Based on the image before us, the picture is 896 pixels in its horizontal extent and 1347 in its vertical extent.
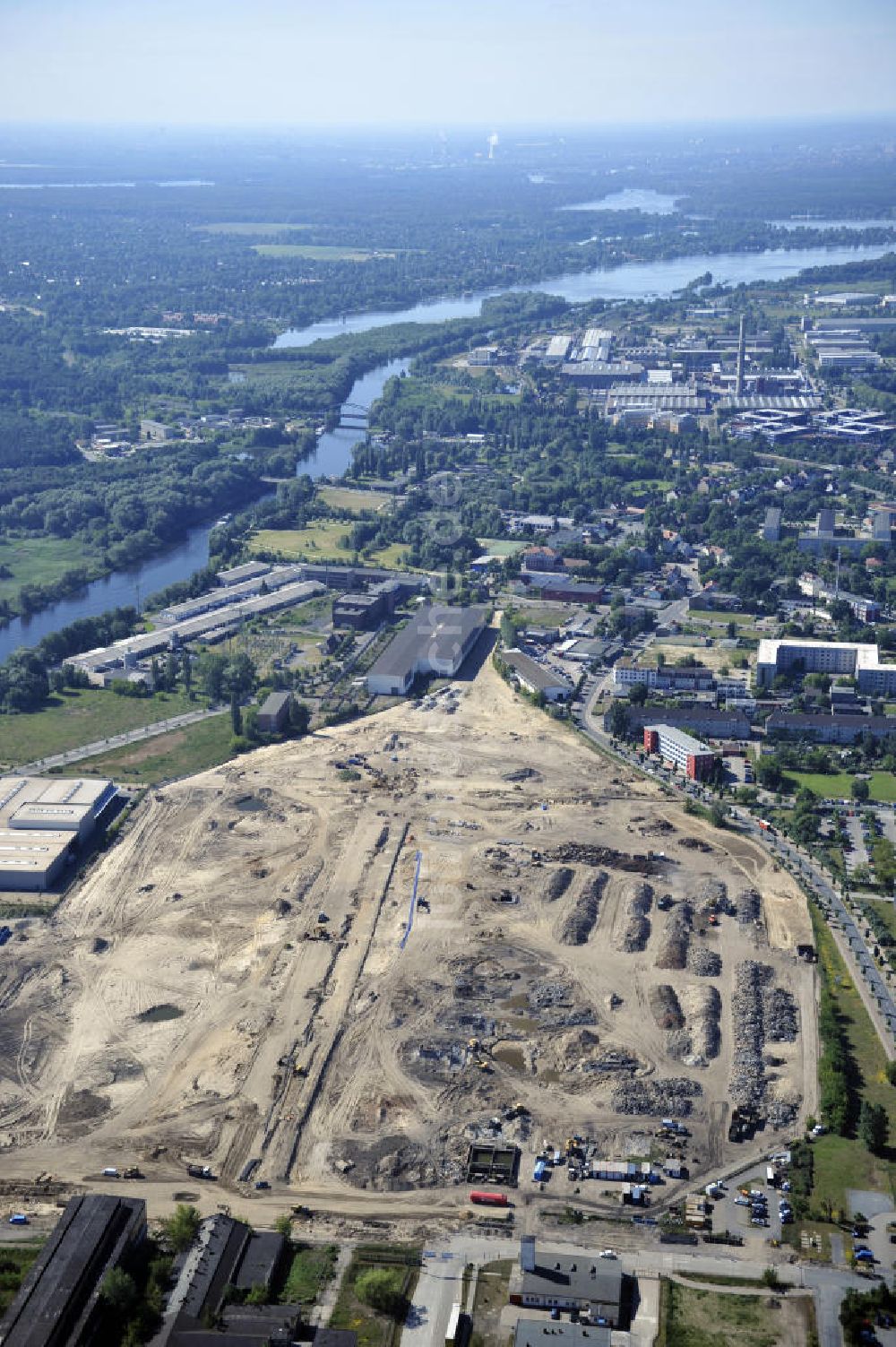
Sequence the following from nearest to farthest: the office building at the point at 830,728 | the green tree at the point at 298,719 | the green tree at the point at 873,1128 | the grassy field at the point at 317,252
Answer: the green tree at the point at 873,1128 < the office building at the point at 830,728 < the green tree at the point at 298,719 < the grassy field at the point at 317,252

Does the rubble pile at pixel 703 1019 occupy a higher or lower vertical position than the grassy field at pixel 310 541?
lower

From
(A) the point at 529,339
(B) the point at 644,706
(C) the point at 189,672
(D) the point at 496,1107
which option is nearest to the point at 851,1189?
(D) the point at 496,1107


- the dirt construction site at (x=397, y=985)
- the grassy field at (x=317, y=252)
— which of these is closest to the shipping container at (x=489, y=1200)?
the dirt construction site at (x=397, y=985)

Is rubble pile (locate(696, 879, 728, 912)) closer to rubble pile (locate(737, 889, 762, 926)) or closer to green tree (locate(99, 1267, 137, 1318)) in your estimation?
rubble pile (locate(737, 889, 762, 926))

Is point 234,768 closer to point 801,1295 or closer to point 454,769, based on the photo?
point 454,769

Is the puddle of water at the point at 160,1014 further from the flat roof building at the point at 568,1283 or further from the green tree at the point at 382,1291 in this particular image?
the flat roof building at the point at 568,1283

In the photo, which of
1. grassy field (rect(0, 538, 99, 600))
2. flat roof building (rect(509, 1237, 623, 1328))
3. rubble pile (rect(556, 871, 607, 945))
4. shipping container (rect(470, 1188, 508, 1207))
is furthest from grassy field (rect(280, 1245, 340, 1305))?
grassy field (rect(0, 538, 99, 600))

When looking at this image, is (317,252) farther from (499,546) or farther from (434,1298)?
(434,1298)
